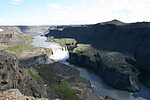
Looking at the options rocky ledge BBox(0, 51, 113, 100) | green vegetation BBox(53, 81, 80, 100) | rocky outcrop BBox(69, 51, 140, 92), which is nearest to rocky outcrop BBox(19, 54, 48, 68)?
rocky ledge BBox(0, 51, 113, 100)

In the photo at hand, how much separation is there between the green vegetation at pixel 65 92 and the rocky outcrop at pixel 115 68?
112 ft

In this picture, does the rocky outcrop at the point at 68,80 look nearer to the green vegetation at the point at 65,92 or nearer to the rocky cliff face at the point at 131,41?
the green vegetation at the point at 65,92

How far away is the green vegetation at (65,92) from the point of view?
63.8 m

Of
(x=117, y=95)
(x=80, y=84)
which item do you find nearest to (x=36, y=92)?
(x=80, y=84)

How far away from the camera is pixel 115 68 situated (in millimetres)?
99625

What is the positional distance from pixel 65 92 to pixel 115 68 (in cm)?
4557

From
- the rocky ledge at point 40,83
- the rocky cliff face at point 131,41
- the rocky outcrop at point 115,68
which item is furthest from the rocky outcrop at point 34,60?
the rocky cliff face at point 131,41

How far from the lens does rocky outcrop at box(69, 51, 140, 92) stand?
9006 centimetres

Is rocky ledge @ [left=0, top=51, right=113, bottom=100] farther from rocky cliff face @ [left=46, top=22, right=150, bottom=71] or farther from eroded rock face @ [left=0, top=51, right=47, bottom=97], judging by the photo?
rocky cliff face @ [left=46, top=22, right=150, bottom=71]

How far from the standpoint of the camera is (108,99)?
6831cm

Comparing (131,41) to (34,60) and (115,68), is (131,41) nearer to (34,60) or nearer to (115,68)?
(115,68)

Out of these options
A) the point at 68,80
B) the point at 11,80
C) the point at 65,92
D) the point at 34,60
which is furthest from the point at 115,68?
the point at 11,80

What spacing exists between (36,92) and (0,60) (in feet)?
52.8

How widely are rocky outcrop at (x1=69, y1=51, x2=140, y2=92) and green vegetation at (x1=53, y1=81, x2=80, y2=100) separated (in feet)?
112
